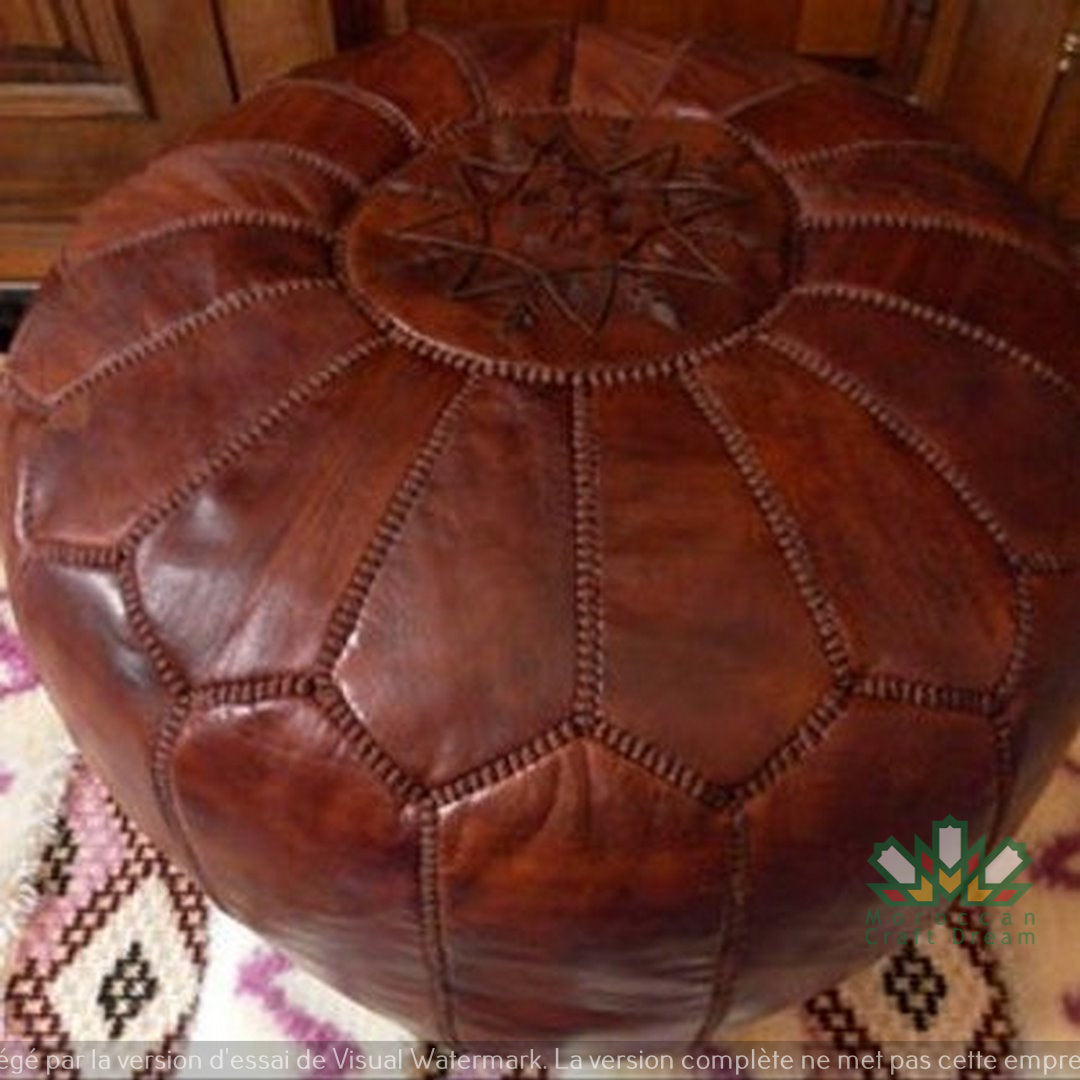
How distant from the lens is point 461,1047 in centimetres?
83

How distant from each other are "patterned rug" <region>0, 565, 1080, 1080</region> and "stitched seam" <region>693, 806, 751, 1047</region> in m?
0.28

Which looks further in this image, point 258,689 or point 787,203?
point 787,203

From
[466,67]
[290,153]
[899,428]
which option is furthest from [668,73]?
[899,428]

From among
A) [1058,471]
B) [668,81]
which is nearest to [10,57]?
[668,81]

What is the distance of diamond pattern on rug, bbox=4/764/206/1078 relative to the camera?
992mm

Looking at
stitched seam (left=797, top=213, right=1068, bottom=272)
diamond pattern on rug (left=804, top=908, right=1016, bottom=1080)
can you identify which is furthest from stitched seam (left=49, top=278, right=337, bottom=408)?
diamond pattern on rug (left=804, top=908, right=1016, bottom=1080)

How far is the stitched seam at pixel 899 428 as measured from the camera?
2.40ft

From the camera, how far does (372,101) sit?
97 cm

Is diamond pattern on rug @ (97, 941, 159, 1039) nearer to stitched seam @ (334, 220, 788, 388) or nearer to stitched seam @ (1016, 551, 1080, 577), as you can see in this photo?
stitched seam @ (334, 220, 788, 388)

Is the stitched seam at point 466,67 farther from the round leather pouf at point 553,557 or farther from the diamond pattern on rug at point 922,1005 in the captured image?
the diamond pattern on rug at point 922,1005

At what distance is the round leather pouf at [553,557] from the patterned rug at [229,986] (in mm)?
220

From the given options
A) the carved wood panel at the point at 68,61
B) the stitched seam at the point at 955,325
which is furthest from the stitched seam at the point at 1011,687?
the carved wood panel at the point at 68,61

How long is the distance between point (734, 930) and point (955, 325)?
0.40m

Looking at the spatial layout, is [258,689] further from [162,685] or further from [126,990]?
[126,990]
